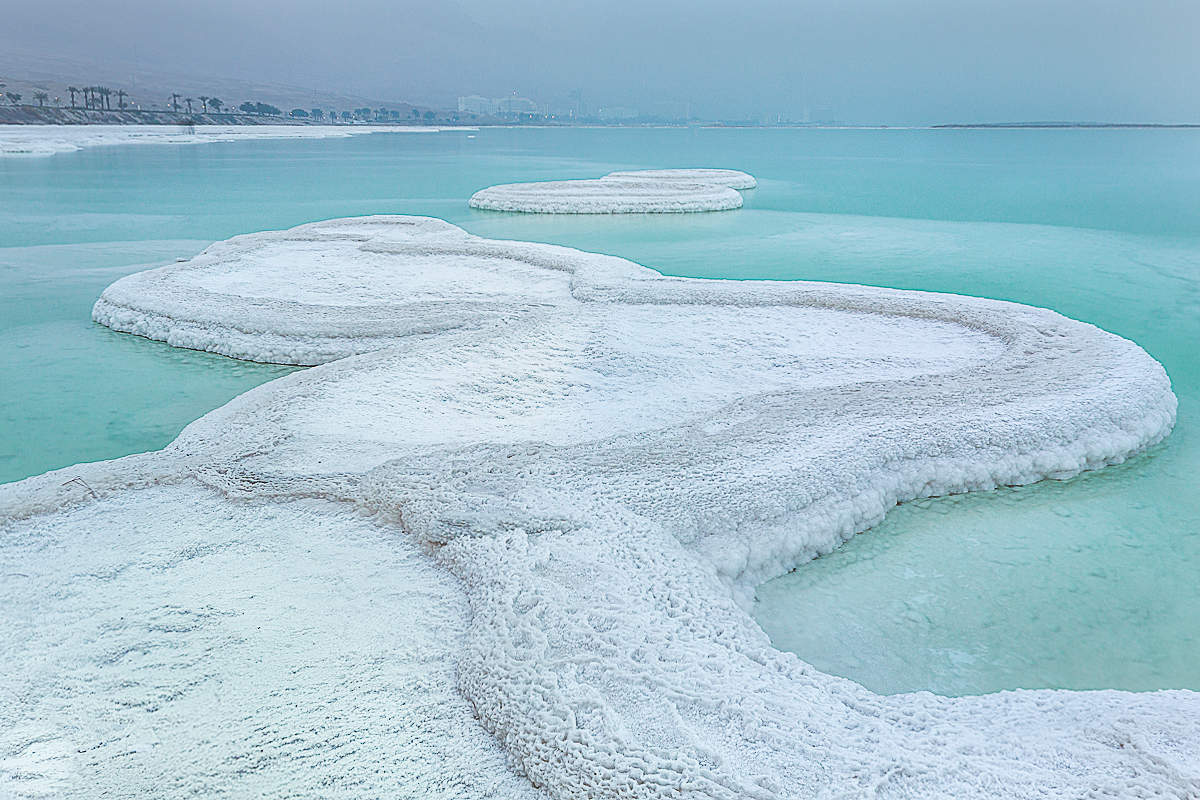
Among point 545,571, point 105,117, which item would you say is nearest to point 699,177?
point 545,571

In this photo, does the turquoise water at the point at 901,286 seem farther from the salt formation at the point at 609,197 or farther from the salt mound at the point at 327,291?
the salt formation at the point at 609,197

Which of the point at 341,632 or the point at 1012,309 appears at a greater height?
the point at 1012,309

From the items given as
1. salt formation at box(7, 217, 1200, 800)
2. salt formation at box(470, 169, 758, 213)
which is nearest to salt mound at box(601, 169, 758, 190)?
salt formation at box(470, 169, 758, 213)

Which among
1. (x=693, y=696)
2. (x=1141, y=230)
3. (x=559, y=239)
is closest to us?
(x=693, y=696)

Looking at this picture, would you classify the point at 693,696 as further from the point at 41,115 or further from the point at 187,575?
the point at 41,115

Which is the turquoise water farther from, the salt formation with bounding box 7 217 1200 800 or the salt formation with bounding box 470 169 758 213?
the salt formation with bounding box 470 169 758 213

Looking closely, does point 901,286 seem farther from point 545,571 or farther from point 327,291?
point 545,571

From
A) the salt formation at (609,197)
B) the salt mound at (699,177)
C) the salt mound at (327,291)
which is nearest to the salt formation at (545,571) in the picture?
the salt mound at (327,291)

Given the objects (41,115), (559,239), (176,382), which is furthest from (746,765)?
(41,115)

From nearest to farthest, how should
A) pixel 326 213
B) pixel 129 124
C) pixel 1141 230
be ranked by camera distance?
pixel 1141 230 → pixel 326 213 → pixel 129 124
